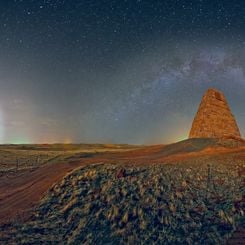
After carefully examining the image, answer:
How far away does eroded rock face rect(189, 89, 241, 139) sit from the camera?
4669 cm

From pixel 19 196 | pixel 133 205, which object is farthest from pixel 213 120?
pixel 19 196

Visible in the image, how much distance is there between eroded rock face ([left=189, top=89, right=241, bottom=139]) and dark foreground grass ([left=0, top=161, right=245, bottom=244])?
23.2m

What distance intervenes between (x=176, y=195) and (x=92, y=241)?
26.1 ft

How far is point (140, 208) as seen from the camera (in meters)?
18.0

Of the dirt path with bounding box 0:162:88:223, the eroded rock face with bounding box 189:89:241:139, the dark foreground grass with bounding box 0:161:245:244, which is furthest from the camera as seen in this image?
the eroded rock face with bounding box 189:89:241:139

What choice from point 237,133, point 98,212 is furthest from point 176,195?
point 237,133

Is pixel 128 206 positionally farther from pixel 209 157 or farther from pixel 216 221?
pixel 209 157

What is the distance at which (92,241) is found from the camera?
50.1 ft

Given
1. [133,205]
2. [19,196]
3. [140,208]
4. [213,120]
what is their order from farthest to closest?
[213,120] → [19,196] → [133,205] → [140,208]

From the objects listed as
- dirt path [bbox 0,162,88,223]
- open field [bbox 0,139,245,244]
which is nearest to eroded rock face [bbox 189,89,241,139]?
open field [bbox 0,139,245,244]

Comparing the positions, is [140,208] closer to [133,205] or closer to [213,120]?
[133,205]

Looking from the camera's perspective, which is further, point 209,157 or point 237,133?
point 237,133

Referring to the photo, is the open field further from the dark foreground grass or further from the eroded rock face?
the eroded rock face

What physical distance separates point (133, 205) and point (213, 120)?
35307 millimetres
